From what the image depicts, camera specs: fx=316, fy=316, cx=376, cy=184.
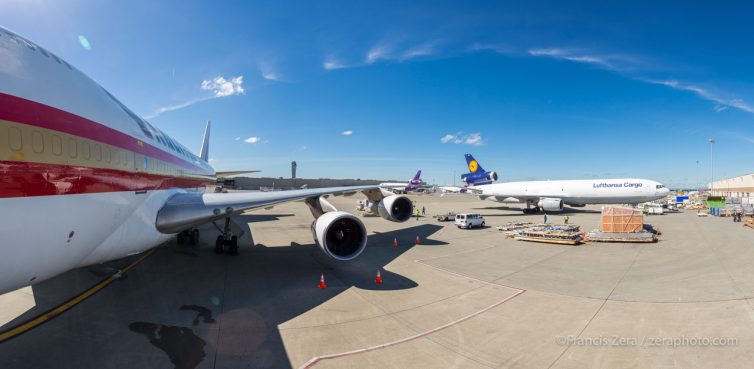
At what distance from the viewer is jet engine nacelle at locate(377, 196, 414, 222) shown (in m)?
13.5

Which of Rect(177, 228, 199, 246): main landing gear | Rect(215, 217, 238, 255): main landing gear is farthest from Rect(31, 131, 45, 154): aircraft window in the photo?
Rect(177, 228, 199, 246): main landing gear

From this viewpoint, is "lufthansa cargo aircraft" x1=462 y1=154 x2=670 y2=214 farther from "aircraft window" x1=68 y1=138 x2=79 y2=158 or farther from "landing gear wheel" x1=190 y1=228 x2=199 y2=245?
"aircraft window" x1=68 y1=138 x2=79 y2=158

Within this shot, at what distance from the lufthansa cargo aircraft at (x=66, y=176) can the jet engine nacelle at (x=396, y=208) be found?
23.3 ft

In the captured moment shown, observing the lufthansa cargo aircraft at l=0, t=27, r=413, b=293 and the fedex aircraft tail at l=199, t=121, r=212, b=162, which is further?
the fedex aircraft tail at l=199, t=121, r=212, b=162

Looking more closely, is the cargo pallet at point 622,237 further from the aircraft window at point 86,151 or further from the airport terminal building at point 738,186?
the airport terminal building at point 738,186

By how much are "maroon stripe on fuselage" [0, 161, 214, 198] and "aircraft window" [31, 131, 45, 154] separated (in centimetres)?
19

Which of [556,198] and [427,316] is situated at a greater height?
[556,198]

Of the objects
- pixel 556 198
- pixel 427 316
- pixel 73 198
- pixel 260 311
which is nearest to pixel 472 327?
pixel 427 316

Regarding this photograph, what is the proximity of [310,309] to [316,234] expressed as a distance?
86.4 inches

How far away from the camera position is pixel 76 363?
493 centimetres

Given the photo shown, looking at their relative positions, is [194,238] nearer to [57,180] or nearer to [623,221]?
[57,180]

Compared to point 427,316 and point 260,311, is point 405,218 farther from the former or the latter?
point 260,311

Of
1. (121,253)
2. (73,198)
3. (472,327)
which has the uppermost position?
(73,198)

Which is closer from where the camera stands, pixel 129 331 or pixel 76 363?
pixel 76 363
